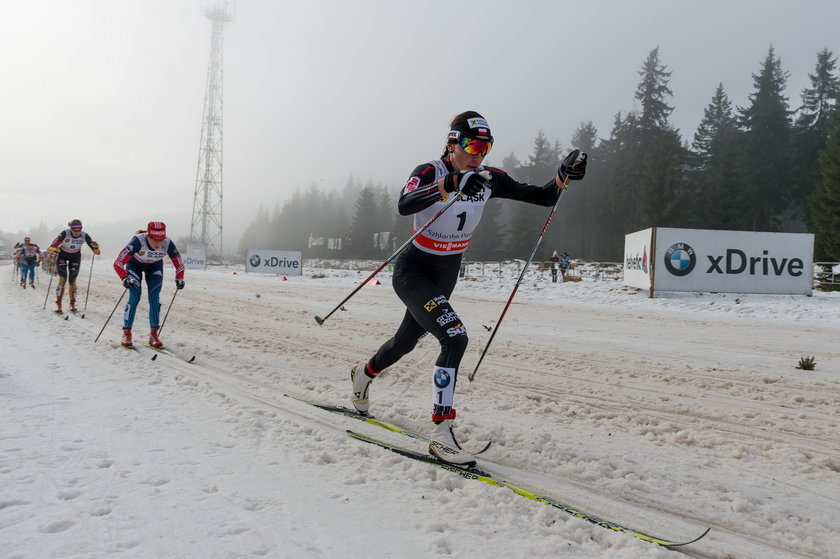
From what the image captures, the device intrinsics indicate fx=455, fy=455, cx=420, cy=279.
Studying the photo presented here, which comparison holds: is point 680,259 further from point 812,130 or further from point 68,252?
point 812,130

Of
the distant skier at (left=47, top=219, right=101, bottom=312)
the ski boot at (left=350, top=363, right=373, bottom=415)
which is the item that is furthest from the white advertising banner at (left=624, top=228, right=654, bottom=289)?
the distant skier at (left=47, top=219, right=101, bottom=312)

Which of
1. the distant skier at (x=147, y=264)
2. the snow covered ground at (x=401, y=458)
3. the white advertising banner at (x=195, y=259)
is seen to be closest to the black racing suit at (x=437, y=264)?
the snow covered ground at (x=401, y=458)

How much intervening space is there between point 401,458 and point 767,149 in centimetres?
5429

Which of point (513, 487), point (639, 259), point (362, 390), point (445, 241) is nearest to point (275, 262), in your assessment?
point (639, 259)

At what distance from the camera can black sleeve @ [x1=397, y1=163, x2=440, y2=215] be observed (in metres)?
3.16

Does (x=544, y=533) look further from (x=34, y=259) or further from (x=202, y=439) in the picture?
(x=34, y=259)

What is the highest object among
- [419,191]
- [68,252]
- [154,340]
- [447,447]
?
[419,191]

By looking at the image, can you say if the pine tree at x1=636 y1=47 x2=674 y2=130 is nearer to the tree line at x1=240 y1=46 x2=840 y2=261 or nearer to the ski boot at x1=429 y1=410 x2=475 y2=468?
the tree line at x1=240 y1=46 x2=840 y2=261

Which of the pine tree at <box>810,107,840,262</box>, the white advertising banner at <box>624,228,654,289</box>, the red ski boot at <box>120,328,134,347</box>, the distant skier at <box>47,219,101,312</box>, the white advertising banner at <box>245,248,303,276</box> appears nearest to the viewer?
the red ski boot at <box>120,328,134,347</box>

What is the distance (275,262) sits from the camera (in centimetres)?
3000

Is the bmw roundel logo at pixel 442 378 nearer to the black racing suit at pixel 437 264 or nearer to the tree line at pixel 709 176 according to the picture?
the black racing suit at pixel 437 264

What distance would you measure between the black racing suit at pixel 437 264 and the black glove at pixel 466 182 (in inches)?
3.3

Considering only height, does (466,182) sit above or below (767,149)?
below

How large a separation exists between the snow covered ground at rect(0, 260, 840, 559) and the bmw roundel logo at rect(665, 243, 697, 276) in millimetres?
8809
